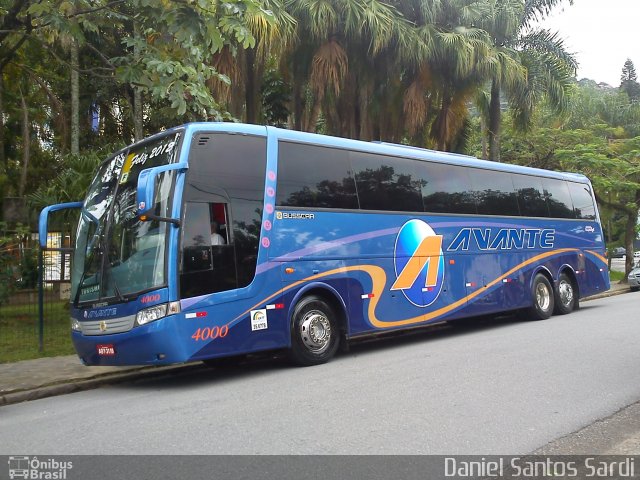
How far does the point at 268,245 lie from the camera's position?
9406mm

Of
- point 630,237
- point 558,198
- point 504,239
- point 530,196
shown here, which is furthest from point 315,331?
point 630,237

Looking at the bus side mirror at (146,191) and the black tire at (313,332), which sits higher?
the bus side mirror at (146,191)

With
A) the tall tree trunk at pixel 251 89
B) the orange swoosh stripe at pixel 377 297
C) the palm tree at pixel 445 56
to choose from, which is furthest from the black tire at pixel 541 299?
the tall tree trunk at pixel 251 89

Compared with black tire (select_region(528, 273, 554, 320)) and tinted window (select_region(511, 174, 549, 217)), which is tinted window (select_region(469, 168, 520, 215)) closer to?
tinted window (select_region(511, 174, 549, 217))

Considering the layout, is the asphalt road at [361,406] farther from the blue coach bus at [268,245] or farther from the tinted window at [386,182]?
the tinted window at [386,182]

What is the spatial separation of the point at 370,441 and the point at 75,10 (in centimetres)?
818

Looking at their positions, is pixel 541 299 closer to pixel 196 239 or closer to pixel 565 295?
pixel 565 295

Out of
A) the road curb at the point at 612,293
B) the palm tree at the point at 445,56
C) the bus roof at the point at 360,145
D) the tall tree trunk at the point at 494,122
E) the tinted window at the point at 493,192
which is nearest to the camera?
the bus roof at the point at 360,145

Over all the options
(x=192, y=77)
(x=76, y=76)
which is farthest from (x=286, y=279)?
(x=76, y=76)

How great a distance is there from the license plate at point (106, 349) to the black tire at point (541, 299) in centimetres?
1012

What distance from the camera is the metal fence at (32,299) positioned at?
40.3 ft

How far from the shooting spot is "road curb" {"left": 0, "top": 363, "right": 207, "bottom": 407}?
28.2ft

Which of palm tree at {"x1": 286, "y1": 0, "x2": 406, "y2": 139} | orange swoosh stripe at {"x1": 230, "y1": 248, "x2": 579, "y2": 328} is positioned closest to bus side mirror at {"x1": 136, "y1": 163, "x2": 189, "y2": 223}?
orange swoosh stripe at {"x1": 230, "y1": 248, "x2": 579, "y2": 328}

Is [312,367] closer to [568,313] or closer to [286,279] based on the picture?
[286,279]
